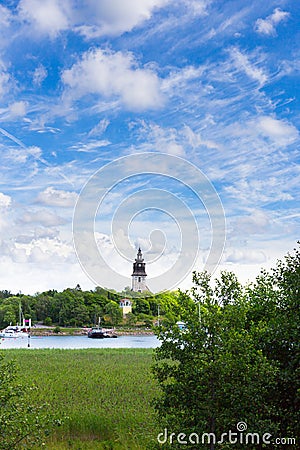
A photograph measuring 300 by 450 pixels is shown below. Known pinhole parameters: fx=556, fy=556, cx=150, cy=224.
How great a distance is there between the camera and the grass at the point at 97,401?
1788 cm

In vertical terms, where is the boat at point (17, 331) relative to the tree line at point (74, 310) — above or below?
below

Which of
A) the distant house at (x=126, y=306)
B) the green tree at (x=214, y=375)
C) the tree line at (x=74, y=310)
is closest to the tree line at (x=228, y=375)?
the green tree at (x=214, y=375)

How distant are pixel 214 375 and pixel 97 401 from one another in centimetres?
1290

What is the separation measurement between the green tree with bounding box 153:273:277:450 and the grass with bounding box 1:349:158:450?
336cm

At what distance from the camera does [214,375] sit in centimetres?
1161

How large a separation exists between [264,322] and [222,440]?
2722 mm

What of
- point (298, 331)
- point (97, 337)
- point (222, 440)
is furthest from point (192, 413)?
point (97, 337)

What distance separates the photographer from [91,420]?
19688mm

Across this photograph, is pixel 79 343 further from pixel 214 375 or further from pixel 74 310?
pixel 214 375

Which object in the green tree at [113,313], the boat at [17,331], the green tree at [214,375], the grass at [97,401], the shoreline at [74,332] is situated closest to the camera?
the green tree at [214,375]

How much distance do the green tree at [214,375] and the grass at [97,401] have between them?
11.0ft

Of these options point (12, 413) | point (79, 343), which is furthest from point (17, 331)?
point (12, 413)

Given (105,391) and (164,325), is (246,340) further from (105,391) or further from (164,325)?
(105,391)

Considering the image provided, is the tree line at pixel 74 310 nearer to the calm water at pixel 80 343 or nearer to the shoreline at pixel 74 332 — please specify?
the shoreline at pixel 74 332
